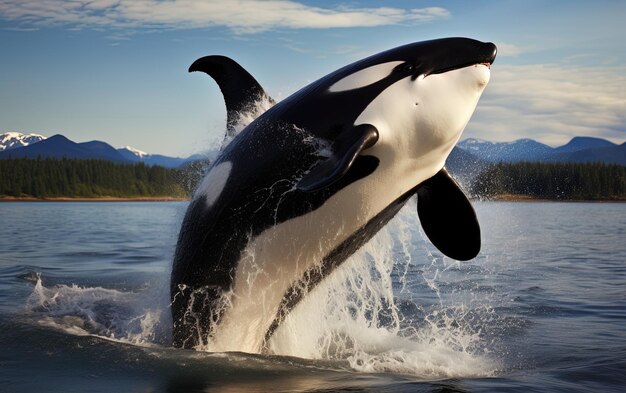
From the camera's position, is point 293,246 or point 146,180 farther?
point 146,180

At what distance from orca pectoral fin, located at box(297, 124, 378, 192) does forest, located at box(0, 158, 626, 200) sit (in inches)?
3977

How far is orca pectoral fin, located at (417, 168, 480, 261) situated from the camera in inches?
283

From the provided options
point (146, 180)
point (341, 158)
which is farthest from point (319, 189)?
point (146, 180)

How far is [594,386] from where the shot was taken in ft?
21.6

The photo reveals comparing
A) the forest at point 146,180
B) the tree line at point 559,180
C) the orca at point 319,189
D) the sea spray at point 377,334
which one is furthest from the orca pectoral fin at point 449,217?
the tree line at point 559,180

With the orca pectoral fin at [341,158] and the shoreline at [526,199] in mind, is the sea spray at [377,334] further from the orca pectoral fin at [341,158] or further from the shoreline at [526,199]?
the shoreline at [526,199]

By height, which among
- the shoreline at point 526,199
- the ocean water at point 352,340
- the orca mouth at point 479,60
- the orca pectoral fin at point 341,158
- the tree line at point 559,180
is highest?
the tree line at point 559,180

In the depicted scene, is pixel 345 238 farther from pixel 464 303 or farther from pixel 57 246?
pixel 57 246

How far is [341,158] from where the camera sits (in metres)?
5.99

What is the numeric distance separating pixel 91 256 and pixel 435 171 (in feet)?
46.4

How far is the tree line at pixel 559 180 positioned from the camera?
115250 mm

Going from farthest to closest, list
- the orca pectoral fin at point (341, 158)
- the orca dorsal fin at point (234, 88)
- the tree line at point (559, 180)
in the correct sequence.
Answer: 1. the tree line at point (559, 180)
2. the orca dorsal fin at point (234, 88)
3. the orca pectoral fin at point (341, 158)

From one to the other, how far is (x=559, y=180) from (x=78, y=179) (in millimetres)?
79308

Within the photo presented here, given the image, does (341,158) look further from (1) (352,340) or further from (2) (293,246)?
(1) (352,340)
